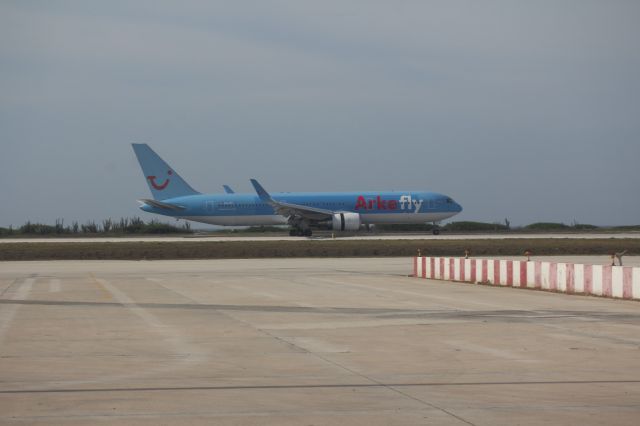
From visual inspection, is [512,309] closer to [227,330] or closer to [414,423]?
[227,330]

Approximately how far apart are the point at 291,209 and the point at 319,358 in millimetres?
59016

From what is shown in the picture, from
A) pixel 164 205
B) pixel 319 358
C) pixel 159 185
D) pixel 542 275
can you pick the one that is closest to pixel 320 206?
pixel 164 205

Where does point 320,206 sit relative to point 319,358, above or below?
above

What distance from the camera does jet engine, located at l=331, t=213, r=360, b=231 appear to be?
70625 millimetres

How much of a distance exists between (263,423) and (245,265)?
32.2 meters

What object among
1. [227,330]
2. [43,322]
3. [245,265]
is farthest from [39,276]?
[227,330]

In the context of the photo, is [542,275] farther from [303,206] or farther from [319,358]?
[303,206]

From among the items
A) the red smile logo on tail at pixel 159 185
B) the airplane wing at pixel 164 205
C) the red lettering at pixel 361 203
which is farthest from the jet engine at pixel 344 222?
the red smile logo on tail at pixel 159 185

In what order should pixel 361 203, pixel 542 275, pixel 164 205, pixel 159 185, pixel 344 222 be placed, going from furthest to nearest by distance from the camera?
pixel 159 185
pixel 164 205
pixel 361 203
pixel 344 222
pixel 542 275

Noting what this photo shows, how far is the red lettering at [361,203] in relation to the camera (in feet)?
241

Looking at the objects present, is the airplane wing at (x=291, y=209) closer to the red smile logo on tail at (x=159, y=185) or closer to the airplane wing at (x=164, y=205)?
the airplane wing at (x=164, y=205)

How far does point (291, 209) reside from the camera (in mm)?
71062

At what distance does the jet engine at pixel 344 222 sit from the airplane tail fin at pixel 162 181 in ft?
44.5

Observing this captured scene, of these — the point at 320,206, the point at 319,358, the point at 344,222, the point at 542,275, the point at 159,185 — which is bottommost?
the point at 319,358
